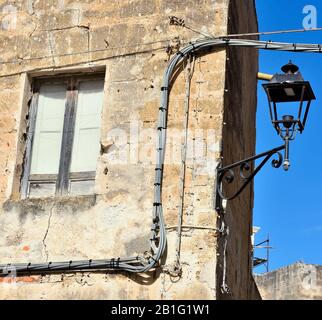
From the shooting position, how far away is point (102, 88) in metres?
8.32

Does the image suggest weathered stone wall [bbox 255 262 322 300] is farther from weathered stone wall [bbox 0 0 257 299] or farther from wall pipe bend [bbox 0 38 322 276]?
wall pipe bend [bbox 0 38 322 276]

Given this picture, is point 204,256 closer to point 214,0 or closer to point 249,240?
point 214,0

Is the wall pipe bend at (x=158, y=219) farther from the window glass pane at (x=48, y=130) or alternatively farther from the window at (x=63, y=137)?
the window glass pane at (x=48, y=130)

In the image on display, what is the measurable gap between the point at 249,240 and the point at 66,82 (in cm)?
347

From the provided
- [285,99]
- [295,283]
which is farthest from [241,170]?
[295,283]

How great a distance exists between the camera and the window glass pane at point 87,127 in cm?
810

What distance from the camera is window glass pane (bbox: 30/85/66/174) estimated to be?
823 centimetres

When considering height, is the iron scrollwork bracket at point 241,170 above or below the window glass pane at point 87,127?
below

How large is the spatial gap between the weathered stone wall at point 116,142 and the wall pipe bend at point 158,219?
0.25 feet

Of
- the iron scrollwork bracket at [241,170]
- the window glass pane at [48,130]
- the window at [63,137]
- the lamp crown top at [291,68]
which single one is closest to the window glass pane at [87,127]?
the window at [63,137]

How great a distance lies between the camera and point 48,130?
834 cm

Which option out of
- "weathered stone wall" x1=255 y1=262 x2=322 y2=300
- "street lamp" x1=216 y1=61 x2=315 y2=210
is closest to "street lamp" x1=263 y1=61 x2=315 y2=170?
"street lamp" x1=216 y1=61 x2=315 y2=210

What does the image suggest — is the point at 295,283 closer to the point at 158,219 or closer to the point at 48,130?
the point at 48,130

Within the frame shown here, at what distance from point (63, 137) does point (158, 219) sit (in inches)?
60.9
